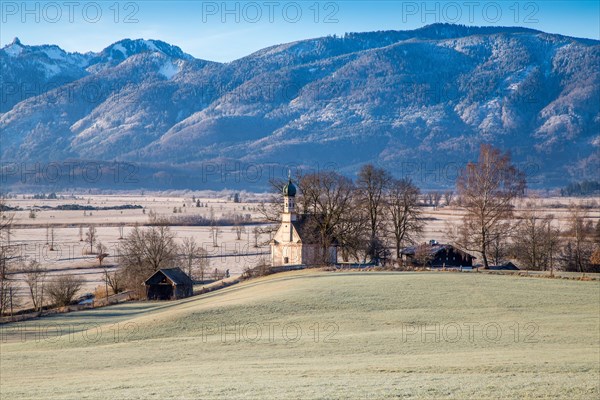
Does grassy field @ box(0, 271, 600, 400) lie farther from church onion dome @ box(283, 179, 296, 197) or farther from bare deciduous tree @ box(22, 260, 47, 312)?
church onion dome @ box(283, 179, 296, 197)

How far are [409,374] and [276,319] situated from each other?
17.4 meters

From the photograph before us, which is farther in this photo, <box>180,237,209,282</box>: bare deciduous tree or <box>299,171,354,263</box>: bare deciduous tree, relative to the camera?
<box>180,237,209,282</box>: bare deciduous tree

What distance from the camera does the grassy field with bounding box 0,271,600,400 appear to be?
26188mm

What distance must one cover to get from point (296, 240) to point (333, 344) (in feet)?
123

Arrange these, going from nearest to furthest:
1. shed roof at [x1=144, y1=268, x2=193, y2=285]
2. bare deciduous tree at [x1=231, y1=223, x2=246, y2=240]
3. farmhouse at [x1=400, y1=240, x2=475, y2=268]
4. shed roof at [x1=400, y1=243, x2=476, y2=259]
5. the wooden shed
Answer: the wooden shed < shed roof at [x1=144, y1=268, x2=193, y2=285] < farmhouse at [x1=400, y1=240, x2=475, y2=268] < shed roof at [x1=400, y1=243, x2=476, y2=259] < bare deciduous tree at [x1=231, y1=223, x2=246, y2=240]

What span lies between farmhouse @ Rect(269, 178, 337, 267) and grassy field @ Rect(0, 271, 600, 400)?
12.8 metres

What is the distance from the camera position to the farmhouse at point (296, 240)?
73.8 metres

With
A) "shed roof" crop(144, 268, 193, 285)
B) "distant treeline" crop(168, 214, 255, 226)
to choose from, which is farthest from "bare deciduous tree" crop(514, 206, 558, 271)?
"distant treeline" crop(168, 214, 255, 226)

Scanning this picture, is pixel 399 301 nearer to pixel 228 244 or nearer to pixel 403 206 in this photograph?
pixel 403 206

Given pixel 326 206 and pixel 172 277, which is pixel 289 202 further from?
pixel 172 277

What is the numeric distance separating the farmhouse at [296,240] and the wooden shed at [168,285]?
35.2ft

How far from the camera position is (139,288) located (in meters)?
68.0

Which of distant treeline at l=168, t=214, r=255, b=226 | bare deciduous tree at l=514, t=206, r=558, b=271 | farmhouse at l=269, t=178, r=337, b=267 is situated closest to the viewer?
farmhouse at l=269, t=178, r=337, b=267

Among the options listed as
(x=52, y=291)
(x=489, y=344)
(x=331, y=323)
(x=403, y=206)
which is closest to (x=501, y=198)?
(x=403, y=206)
